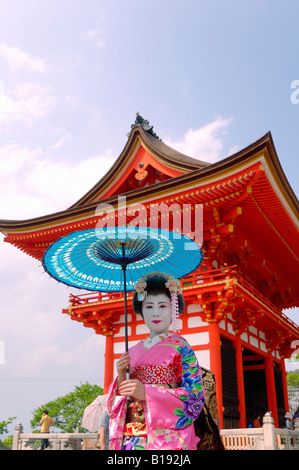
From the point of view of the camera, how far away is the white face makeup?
3.85m

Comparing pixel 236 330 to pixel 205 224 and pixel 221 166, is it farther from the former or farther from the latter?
pixel 221 166

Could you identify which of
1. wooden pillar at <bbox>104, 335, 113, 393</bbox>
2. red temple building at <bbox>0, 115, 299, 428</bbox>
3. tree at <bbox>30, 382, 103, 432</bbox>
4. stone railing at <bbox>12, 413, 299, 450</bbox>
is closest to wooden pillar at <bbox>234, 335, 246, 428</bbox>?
red temple building at <bbox>0, 115, 299, 428</bbox>

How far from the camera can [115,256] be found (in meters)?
4.47

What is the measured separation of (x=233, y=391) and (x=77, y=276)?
8.17 metres

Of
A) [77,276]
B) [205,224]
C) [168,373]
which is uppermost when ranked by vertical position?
[205,224]

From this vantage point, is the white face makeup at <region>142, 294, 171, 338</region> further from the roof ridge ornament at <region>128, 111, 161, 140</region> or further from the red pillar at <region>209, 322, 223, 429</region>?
the roof ridge ornament at <region>128, 111, 161, 140</region>

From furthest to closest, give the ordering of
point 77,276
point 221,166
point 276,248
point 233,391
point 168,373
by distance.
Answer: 1. point 276,248
2. point 233,391
3. point 221,166
4. point 77,276
5. point 168,373

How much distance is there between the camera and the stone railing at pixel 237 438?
8703 millimetres

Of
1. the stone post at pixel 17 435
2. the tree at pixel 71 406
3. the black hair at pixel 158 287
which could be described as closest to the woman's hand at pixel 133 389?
the black hair at pixel 158 287

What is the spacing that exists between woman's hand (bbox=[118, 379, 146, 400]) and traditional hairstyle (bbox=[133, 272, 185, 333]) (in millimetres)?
767

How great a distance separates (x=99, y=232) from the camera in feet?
14.5
